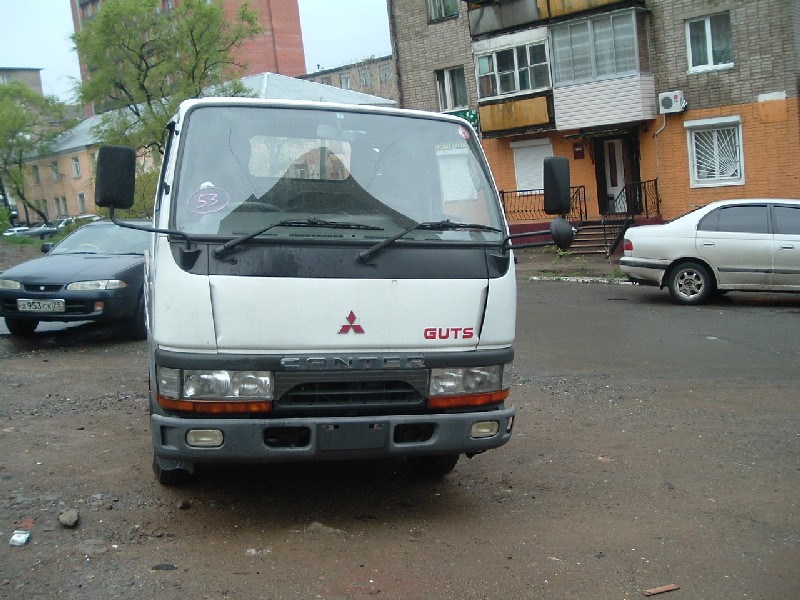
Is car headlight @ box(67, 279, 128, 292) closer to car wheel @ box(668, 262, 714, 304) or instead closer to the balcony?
car wheel @ box(668, 262, 714, 304)

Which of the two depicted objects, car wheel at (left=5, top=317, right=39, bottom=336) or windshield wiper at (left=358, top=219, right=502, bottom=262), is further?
car wheel at (left=5, top=317, right=39, bottom=336)

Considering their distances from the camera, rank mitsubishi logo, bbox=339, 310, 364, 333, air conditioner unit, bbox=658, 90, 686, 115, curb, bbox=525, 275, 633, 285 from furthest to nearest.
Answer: air conditioner unit, bbox=658, 90, 686, 115 < curb, bbox=525, 275, 633, 285 < mitsubishi logo, bbox=339, 310, 364, 333

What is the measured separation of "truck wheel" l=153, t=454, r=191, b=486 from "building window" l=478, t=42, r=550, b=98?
2372 centimetres

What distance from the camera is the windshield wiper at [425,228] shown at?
470cm

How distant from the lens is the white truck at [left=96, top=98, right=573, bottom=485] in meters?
4.54

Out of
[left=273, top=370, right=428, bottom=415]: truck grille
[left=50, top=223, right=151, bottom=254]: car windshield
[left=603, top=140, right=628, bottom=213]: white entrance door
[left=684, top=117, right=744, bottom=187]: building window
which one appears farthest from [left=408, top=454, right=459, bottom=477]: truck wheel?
[left=603, top=140, right=628, bottom=213]: white entrance door

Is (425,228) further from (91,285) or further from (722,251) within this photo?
(722,251)

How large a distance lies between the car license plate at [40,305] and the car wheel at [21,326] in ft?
3.27

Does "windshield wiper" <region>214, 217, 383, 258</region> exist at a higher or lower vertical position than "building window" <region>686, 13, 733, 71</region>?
lower

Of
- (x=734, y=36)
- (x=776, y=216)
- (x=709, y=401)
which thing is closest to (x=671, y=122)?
(x=734, y=36)

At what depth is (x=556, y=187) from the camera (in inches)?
215

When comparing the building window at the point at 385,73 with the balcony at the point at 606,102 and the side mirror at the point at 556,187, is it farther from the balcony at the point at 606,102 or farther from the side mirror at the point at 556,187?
the side mirror at the point at 556,187

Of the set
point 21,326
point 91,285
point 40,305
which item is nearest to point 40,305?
point 40,305

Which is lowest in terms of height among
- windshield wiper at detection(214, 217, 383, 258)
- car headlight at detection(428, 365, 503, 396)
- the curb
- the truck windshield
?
the curb
